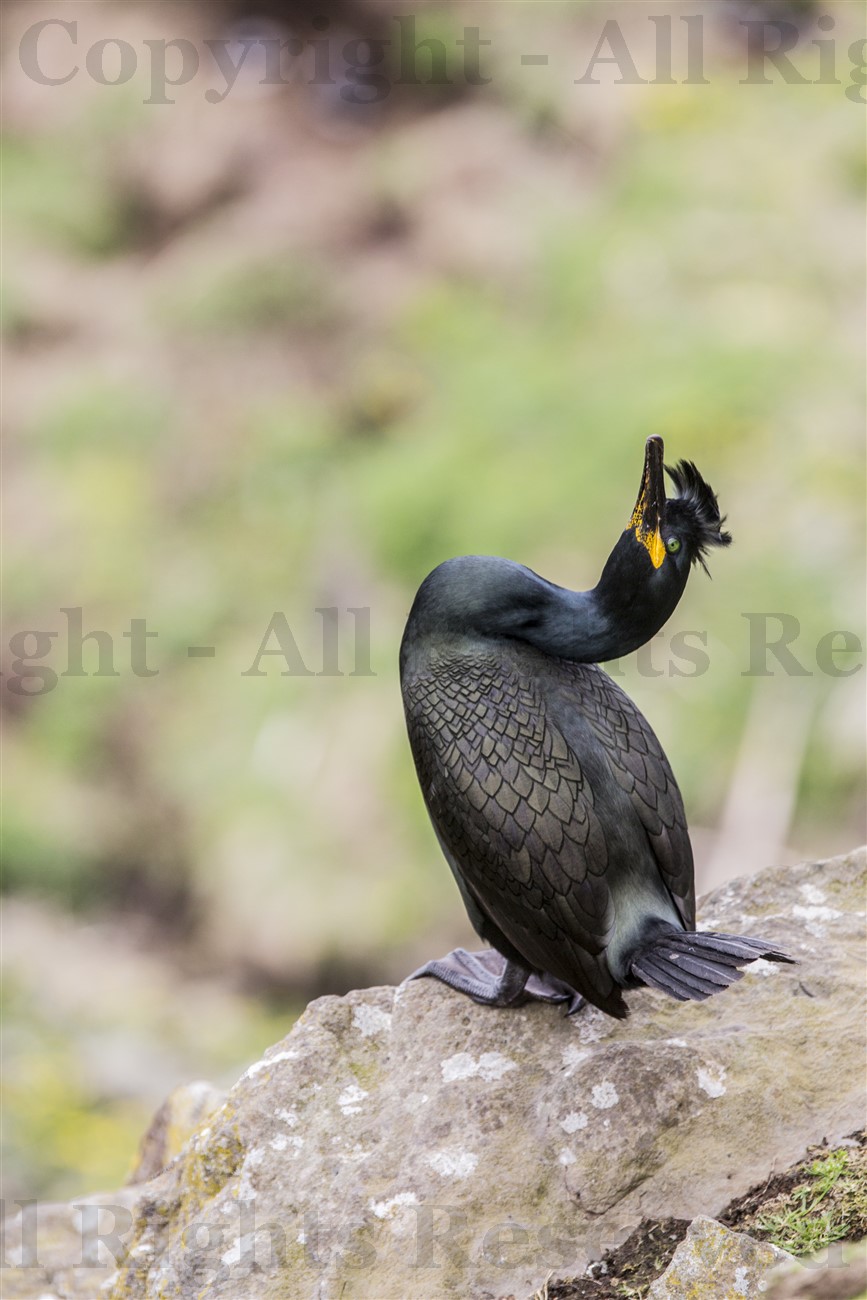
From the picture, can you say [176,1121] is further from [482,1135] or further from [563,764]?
[563,764]

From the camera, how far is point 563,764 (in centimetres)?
375

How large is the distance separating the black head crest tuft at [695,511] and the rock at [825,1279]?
5.58 ft

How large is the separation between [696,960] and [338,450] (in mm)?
8003

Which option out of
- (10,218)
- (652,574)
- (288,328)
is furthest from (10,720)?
(652,574)

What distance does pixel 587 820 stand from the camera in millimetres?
3697

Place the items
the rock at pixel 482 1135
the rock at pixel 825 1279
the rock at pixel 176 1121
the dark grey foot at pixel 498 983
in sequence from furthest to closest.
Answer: the rock at pixel 176 1121 → the dark grey foot at pixel 498 983 → the rock at pixel 482 1135 → the rock at pixel 825 1279

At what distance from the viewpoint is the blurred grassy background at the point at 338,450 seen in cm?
834

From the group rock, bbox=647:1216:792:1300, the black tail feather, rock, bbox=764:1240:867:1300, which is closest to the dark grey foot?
the black tail feather

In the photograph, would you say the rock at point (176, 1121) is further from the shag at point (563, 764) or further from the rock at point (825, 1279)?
the rock at point (825, 1279)

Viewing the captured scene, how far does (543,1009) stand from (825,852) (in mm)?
3881

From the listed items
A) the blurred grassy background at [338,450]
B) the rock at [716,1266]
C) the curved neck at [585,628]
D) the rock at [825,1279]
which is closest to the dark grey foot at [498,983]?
the curved neck at [585,628]

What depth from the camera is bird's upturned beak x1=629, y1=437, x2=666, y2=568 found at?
3.65 metres

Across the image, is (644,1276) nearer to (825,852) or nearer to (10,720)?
(825,852)

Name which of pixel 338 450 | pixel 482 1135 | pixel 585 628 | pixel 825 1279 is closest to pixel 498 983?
pixel 482 1135
